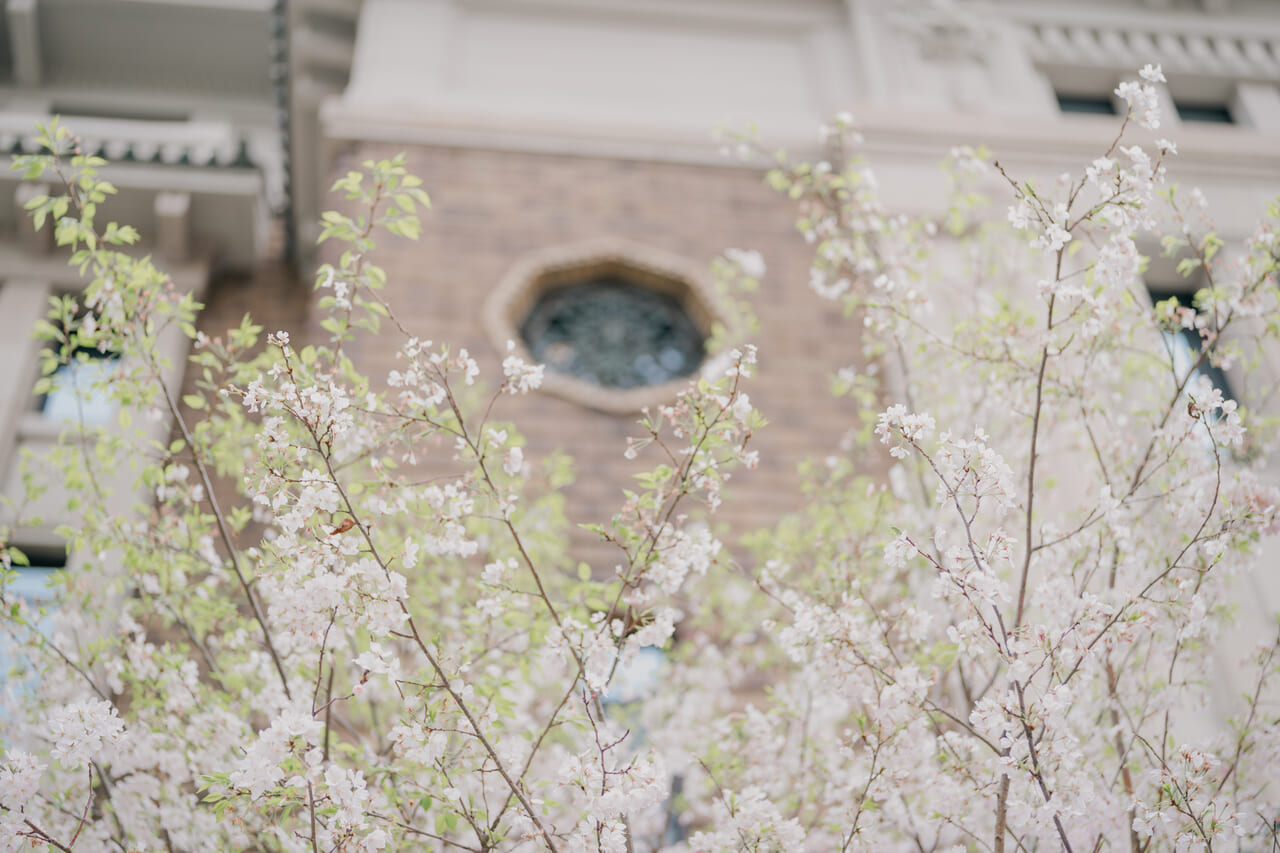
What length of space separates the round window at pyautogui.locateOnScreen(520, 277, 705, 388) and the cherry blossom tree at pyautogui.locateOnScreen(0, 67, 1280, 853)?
6.49 ft

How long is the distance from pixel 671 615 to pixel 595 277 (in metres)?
5.06

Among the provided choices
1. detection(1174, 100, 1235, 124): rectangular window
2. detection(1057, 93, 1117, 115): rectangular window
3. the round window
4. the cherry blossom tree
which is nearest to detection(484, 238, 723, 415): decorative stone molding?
the round window

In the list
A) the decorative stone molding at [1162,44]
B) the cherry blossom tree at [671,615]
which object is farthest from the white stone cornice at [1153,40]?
the cherry blossom tree at [671,615]

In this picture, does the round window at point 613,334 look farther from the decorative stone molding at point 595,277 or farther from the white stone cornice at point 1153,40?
the white stone cornice at point 1153,40

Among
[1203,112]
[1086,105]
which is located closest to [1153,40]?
[1203,112]

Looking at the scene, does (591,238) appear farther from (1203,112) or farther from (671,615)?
(1203,112)

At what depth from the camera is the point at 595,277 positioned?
25.4ft

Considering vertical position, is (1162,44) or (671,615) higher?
(1162,44)

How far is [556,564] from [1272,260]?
371 cm

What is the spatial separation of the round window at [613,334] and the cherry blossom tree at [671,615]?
1.98m

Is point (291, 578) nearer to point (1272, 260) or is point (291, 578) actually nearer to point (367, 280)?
point (367, 280)

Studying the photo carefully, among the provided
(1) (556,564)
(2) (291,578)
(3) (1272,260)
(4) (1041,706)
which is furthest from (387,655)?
(3) (1272,260)

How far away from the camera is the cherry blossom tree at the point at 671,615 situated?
9.46ft

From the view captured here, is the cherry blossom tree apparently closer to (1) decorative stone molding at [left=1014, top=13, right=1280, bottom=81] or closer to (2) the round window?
(2) the round window
